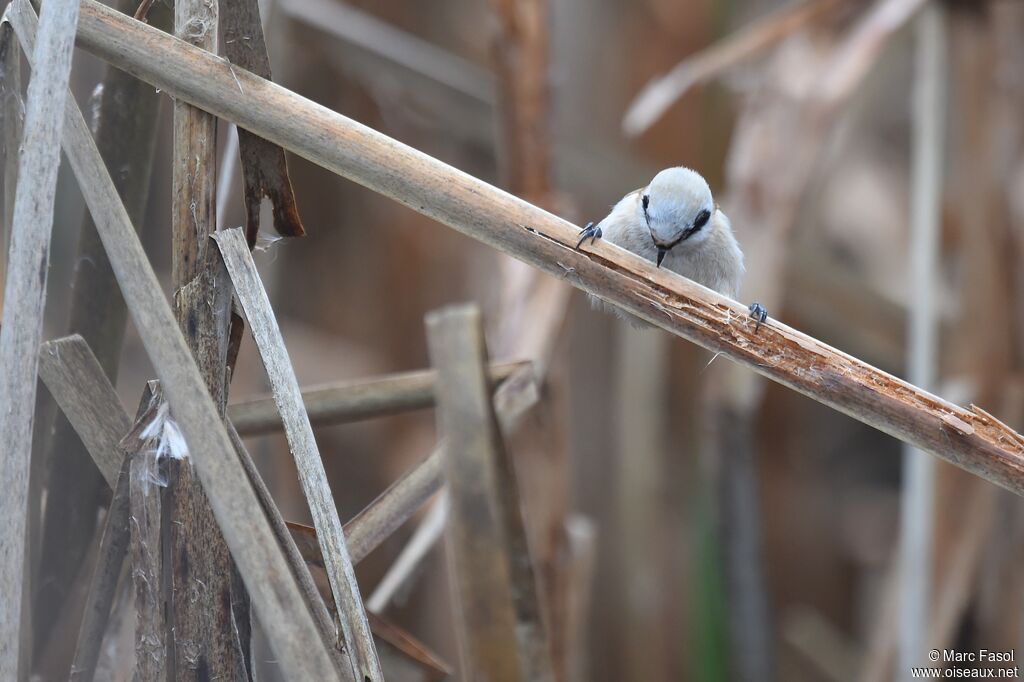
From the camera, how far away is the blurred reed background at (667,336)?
5.87 ft

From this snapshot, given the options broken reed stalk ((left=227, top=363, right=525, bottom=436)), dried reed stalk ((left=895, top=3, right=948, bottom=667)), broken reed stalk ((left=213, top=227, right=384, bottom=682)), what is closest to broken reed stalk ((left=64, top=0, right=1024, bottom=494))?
broken reed stalk ((left=213, top=227, right=384, bottom=682))

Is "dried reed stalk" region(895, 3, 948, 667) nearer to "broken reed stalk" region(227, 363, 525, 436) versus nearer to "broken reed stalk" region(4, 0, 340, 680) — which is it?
"broken reed stalk" region(227, 363, 525, 436)

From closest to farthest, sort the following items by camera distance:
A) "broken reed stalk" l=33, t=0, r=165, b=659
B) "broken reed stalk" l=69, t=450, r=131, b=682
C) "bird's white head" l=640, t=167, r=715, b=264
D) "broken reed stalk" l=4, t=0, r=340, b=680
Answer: "broken reed stalk" l=4, t=0, r=340, b=680, "broken reed stalk" l=69, t=450, r=131, b=682, "broken reed stalk" l=33, t=0, r=165, b=659, "bird's white head" l=640, t=167, r=715, b=264

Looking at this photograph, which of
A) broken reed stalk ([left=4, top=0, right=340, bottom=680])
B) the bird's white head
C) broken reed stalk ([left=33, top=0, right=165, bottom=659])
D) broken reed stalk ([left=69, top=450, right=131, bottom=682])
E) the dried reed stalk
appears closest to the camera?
broken reed stalk ([left=4, top=0, right=340, bottom=680])

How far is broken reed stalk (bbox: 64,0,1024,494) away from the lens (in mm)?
944

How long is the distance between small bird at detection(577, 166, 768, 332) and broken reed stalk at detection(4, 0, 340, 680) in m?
0.57

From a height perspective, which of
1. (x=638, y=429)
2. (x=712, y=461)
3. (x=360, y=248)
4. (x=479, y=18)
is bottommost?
(x=712, y=461)

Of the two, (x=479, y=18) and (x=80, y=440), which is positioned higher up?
(x=479, y=18)

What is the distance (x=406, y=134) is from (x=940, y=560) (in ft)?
5.54

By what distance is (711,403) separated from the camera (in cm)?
191

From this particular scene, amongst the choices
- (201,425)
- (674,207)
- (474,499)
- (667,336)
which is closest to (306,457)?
(201,425)

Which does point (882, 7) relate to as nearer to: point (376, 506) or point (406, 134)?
point (406, 134)

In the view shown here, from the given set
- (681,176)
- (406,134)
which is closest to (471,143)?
(406,134)

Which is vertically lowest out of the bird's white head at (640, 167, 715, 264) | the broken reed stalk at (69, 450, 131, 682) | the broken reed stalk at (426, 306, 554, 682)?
the broken reed stalk at (69, 450, 131, 682)
